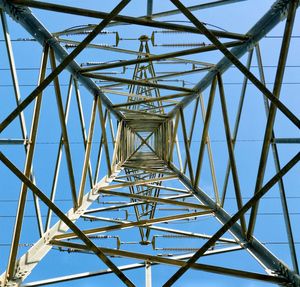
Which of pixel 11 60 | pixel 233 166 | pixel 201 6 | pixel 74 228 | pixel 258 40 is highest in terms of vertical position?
pixel 201 6

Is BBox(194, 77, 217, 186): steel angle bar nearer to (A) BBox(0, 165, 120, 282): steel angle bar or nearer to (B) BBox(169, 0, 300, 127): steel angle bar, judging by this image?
(B) BBox(169, 0, 300, 127): steel angle bar

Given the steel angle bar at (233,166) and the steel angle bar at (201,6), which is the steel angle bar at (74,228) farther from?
the steel angle bar at (201,6)

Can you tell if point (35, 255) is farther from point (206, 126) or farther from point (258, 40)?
point (258, 40)

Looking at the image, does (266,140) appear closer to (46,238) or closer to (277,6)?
(277,6)

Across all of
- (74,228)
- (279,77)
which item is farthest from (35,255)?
(279,77)

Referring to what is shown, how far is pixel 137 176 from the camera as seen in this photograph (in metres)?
13.9

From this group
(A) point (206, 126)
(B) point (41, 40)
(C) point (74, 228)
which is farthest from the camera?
(A) point (206, 126)

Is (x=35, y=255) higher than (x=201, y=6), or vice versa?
(x=201, y=6)

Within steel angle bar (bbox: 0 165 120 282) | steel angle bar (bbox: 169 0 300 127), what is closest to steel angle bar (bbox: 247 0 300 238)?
steel angle bar (bbox: 169 0 300 127)


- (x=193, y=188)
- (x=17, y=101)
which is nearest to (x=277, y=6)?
(x=17, y=101)

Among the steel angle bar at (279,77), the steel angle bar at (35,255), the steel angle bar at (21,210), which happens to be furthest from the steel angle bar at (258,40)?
the steel angle bar at (35,255)

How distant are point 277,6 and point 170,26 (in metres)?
1.62

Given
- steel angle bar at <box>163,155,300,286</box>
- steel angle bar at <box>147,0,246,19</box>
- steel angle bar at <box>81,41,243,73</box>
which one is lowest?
steel angle bar at <box>163,155,300,286</box>

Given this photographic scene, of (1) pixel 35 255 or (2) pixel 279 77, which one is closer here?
(2) pixel 279 77
